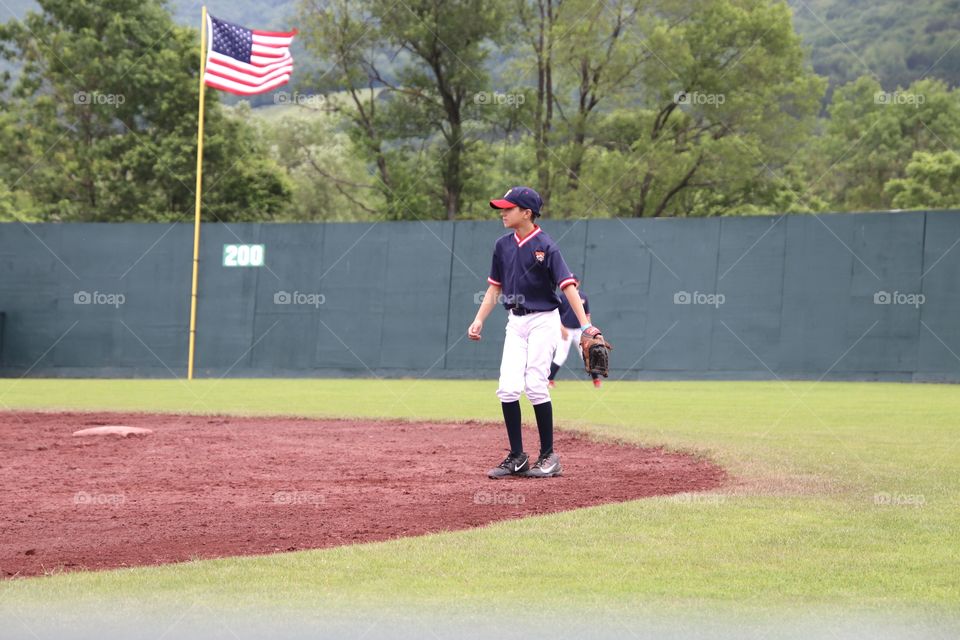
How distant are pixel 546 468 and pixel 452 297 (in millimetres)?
16759

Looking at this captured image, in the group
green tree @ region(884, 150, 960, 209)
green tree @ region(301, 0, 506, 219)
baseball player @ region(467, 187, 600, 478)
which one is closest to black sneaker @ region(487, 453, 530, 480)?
baseball player @ region(467, 187, 600, 478)

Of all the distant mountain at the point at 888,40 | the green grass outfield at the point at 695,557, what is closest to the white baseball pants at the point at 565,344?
the green grass outfield at the point at 695,557

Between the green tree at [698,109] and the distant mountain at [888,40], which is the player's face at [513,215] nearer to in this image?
the green tree at [698,109]

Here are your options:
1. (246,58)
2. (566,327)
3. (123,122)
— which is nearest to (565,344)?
(566,327)

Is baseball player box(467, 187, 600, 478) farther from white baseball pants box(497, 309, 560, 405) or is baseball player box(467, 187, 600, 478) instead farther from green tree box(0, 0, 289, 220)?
green tree box(0, 0, 289, 220)

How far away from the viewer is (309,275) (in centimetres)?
2586

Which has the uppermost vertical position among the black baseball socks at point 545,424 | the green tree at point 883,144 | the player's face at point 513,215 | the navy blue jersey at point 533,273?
the green tree at point 883,144

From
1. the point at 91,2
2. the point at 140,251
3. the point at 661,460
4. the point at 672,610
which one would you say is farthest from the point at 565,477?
the point at 91,2

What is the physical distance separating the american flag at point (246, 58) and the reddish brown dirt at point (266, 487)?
1375cm

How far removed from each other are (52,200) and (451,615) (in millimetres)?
49508

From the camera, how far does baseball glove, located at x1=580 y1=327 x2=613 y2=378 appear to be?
790 cm

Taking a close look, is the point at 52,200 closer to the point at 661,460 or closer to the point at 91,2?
the point at 91,2

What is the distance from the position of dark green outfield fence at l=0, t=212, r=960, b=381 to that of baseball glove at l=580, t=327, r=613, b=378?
48.8 ft

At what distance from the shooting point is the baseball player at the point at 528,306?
26.2 feet
